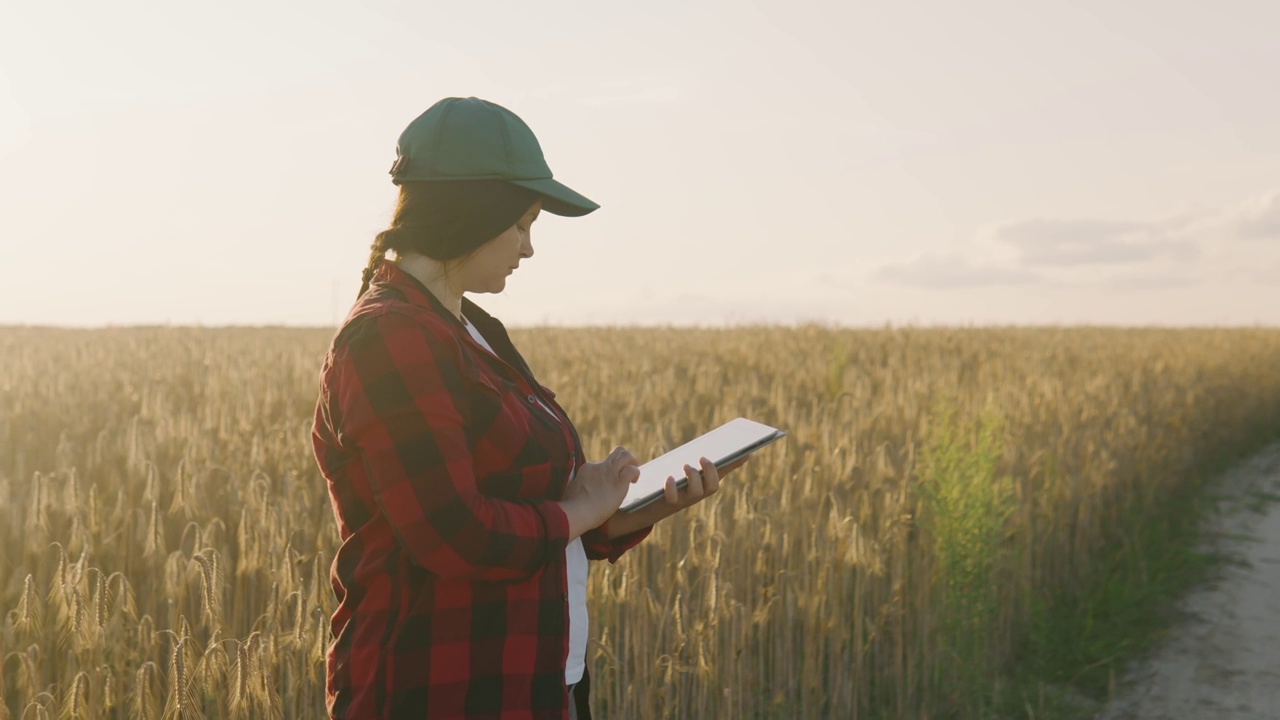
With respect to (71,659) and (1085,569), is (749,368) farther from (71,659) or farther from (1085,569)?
(71,659)

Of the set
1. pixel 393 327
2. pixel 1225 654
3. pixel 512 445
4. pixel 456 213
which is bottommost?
pixel 1225 654

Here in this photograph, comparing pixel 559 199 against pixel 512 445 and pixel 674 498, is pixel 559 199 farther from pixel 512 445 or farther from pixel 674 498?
pixel 674 498

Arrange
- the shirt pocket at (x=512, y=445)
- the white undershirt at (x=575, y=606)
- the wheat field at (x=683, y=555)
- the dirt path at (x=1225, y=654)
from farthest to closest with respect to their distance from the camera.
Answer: the dirt path at (x=1225, y=654) < the wheat field at (x=683, y=555) < the white undershirt at (x=575, y=606) < the shirt pocket at (x=512, y=445)

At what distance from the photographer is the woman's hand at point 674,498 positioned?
1.73 meters

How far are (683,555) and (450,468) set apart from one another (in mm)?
2442

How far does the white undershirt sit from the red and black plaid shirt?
0.07m

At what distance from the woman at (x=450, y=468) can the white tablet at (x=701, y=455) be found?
7.4 inches

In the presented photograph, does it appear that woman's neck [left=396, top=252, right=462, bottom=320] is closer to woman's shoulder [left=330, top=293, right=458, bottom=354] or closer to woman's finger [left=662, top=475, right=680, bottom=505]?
woman's shoulder [left=330, top=293, right=458, bottom=354]

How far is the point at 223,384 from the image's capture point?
351 inches

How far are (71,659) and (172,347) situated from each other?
45.5 ft

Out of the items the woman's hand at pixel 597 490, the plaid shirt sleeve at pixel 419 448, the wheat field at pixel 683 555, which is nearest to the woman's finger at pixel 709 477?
the woman's hand at pixel 597 490

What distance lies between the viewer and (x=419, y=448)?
1.33 meters

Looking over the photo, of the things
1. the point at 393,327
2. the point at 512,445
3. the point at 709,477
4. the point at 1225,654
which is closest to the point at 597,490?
the point at 512,445

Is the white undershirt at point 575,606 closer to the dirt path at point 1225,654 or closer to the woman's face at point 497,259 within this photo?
the woman's face at point 497,259
